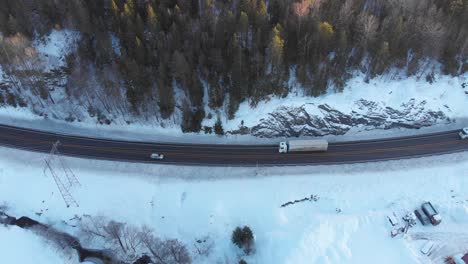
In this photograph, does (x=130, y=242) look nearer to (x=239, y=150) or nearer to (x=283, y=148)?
(x=239, y=150)

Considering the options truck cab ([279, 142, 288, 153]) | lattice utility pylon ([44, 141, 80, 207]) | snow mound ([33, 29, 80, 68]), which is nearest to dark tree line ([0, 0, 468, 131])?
snow mound ([33, 29, 80, 68])

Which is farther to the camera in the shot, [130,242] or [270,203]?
[270,203]

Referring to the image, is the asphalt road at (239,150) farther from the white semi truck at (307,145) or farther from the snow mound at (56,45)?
the snow mound at (56,45)

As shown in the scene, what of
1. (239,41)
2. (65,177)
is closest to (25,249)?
(65,177)

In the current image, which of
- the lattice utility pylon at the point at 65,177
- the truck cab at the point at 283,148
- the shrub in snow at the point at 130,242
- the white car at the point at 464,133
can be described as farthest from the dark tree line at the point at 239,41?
the shrub in snow at the point at 130,242

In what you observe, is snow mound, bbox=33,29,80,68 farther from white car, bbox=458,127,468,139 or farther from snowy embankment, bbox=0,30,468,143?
white car, bbox=458,127,468,139

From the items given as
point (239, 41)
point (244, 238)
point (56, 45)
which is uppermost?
point (56, 45)
